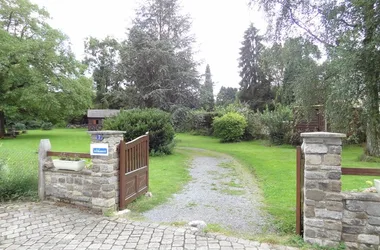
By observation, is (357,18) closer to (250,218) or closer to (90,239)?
(250,218)

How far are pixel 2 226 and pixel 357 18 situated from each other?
31.2ft

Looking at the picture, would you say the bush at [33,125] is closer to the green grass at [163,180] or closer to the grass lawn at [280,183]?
the green grass at [163,180]

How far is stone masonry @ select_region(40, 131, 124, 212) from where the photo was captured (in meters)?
4.66

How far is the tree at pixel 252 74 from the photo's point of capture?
3334cm

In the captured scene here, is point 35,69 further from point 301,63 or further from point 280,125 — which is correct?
point 301,63

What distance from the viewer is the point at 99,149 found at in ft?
15.3

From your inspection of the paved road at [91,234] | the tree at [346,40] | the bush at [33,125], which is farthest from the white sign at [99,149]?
the bush at [33,125]

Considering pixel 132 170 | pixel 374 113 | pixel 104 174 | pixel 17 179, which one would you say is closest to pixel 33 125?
pixel 17 179

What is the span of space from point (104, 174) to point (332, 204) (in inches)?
136

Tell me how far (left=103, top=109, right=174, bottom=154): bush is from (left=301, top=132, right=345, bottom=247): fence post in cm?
814

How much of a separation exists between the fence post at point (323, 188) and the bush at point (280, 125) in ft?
43.1

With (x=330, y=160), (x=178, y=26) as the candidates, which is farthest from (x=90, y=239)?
(x=178, y=26)

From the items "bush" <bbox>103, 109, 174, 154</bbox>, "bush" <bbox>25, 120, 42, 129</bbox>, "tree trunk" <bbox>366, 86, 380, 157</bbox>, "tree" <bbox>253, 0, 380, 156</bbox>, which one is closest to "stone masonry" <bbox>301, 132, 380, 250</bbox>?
"tree" <bbox>253, 0, 380, 156</bbox>

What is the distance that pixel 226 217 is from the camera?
472 centimetres
